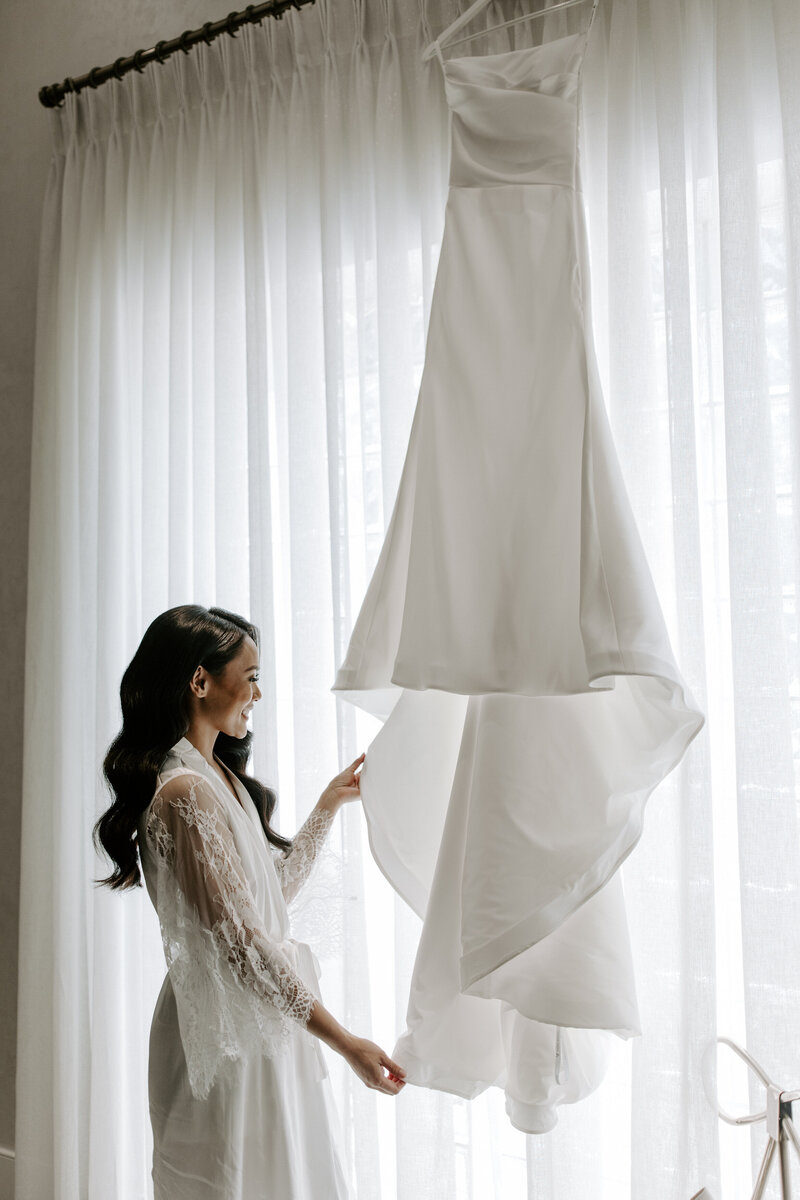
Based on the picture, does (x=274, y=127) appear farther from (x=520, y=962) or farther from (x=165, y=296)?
(x=520, y=962)

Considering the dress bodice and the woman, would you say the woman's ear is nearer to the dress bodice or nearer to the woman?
the woman

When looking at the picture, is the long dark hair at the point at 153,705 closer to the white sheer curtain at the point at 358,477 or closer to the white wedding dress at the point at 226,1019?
the white wedding dress at the point at 226,1019

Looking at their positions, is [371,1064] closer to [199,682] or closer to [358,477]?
[199,682]

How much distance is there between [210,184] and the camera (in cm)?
198

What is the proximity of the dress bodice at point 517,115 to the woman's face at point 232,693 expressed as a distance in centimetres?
77

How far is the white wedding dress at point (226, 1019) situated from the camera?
4.44ft

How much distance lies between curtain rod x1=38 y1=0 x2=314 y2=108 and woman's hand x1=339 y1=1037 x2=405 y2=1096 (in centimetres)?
178

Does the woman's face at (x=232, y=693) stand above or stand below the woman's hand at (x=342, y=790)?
above

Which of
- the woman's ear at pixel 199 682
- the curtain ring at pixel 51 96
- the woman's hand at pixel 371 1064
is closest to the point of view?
the woman's hand at pixel 371 1064

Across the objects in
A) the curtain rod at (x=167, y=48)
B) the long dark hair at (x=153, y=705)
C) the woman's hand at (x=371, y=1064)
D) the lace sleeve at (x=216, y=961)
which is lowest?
the woman's hand at (x=371, y=1064)

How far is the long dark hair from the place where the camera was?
1479 millimetres

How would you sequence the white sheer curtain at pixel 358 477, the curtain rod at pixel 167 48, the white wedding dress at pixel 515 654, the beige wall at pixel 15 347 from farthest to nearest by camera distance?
the beige wall at pixel 15 347 → the curtain rod at pixel 167 48 → the white sheer curtain at pixel 358 477 → the white wedding dress at pixel 515 654

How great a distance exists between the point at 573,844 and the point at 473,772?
145 mm

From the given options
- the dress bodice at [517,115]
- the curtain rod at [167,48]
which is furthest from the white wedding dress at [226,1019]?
the curtain rod at [167,48]
